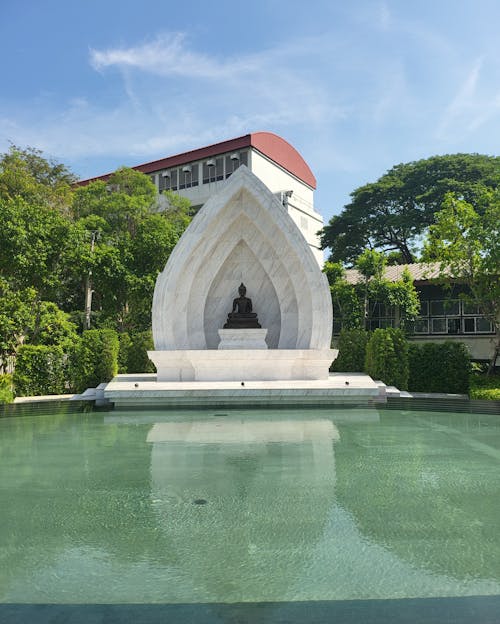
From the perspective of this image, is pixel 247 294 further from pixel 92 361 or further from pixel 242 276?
pixel 92 361

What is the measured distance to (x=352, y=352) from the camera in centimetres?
1522

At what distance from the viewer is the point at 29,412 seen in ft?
33.1

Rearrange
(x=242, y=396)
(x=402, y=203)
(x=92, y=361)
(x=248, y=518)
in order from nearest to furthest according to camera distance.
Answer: (x=248, y=518) → (x=242, y=396) → (x=92, y=361) → (x=402, y=203)

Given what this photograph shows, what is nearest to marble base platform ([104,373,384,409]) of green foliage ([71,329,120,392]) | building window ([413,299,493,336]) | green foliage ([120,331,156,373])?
green foliage ([71,329,120,392])

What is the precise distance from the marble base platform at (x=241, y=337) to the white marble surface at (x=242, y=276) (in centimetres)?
74

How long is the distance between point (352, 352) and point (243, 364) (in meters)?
4.51

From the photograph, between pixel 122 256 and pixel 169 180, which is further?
pixel 169 180

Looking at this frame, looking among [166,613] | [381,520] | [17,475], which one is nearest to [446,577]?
[381,520]

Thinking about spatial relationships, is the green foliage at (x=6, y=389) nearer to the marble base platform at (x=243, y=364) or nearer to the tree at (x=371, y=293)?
the marble base platform at (x=243, y=364)

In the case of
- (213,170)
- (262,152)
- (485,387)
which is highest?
(262,152)

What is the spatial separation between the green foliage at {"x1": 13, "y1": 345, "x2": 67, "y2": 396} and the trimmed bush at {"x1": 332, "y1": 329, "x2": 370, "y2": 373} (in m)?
7.52

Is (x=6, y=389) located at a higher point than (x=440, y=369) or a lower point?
lower

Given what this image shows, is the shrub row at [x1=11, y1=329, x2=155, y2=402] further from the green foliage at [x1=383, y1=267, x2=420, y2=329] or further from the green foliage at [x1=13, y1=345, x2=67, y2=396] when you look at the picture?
the green foliage at [x1=383, y1=267, x2=420, y2=329]

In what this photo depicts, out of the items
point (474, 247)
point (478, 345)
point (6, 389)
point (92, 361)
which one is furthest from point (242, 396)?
point (478, 345)
